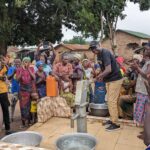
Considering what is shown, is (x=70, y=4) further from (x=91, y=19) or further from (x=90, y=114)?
(x=90, y=114)

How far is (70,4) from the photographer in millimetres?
17828

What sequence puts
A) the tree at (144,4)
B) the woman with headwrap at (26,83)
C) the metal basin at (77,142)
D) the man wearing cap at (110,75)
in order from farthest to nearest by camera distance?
the tree at (144,4)
the woman with headwrap at (26,83)
the man wearing cap at (110,75)
the metal basin at (77,142)

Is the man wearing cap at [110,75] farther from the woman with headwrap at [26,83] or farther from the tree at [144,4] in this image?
the tree at [144,4]

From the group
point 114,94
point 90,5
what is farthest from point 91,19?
point 114,94

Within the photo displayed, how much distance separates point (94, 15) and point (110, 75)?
1491 centimetres

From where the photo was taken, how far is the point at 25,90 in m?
6.47

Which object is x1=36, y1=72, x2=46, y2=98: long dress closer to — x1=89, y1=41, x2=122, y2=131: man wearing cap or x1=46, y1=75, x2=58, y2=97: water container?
x1=46, y1=75, x2=58, y2=97: water container

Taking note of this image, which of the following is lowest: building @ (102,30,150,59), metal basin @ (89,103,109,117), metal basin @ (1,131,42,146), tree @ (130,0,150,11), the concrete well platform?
the concrete well platform

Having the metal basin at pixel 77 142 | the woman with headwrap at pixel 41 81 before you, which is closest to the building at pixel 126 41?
the woman with headwrap at pixel 41 81

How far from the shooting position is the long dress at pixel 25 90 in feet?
20.9

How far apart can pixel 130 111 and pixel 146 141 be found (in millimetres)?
3839

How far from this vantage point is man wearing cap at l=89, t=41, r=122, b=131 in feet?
16.7

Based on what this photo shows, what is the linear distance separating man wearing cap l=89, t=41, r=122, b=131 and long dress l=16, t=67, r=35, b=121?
1865 mm

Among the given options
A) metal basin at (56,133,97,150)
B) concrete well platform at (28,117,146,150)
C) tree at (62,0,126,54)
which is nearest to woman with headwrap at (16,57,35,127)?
concrete well platform at (28,117,146,150)
